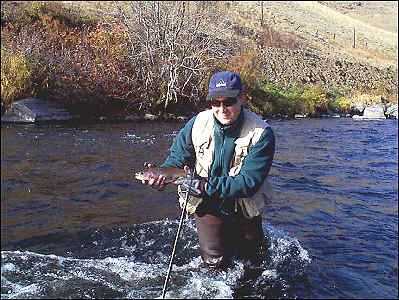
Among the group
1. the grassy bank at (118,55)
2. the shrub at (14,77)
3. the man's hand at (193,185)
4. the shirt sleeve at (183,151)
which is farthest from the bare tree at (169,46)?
the man's hand at (193,185)

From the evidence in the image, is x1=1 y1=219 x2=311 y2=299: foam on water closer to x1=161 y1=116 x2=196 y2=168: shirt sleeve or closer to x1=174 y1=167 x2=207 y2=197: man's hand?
x1=174 y1=167 x2=207 y2=197: man's hand

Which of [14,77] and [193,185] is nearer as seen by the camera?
[193,185]

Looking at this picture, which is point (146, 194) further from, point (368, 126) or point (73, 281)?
point (368, 126)

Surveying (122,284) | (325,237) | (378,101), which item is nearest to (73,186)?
(122,284)

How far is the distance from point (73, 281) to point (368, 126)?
63.2 ft

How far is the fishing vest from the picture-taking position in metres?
4.12

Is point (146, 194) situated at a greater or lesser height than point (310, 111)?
greater

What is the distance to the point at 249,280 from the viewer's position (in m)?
4.75

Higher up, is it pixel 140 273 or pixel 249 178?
pixel 249 178

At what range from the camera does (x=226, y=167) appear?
4.27 meters

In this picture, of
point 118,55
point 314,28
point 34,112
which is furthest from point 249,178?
point 314,28

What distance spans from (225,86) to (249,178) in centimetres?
86

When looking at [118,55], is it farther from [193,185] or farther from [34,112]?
[193,185]

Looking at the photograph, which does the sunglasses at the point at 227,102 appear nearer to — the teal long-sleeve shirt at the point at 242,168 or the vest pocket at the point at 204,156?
the teal long-sleeve shirt at the point at 242,168
